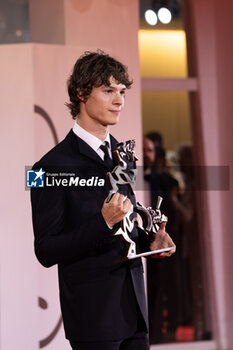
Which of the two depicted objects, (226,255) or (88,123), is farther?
(226,255)

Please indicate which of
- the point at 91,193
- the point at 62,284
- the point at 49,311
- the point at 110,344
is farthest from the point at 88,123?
the point at 49,311

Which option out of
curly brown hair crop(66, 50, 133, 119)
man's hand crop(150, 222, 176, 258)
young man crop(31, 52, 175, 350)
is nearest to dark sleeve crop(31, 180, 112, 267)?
young man crop(31, 52, 175, 350)

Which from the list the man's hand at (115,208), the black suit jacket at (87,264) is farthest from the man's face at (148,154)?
the man's hand at (115,208)

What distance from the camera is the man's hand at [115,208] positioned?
1657 millimetres

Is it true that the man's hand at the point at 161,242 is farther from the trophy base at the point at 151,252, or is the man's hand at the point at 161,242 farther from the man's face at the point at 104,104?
the man's face at the point at 104,104

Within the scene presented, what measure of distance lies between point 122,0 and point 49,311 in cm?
166

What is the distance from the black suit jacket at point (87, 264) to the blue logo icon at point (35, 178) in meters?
0.02

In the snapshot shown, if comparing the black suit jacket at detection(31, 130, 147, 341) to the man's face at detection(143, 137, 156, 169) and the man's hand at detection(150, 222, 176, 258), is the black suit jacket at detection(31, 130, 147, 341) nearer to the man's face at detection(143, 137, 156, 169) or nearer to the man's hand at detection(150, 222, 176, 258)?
the man's hand at detection(150, 222, 176, 258)

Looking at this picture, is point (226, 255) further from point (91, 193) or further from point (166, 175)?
point (91, 193)

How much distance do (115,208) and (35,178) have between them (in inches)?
12.5

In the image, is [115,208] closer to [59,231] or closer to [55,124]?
[59,231]

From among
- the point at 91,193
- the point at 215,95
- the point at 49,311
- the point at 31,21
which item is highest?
the point at 31,21

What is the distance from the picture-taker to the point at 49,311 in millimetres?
2916

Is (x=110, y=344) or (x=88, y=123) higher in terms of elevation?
(x=88, y=123)
